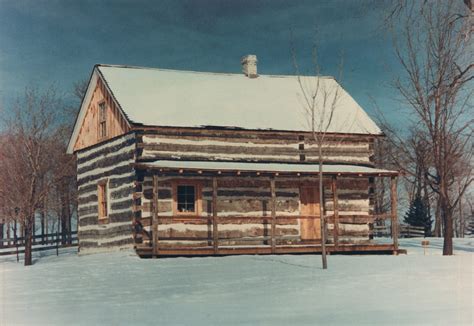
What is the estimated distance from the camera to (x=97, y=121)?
2658 cm

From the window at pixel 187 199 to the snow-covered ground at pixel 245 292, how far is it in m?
3.46

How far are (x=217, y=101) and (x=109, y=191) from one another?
5.29 metres

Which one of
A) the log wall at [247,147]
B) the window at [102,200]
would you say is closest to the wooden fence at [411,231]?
the log wall at [247,147]

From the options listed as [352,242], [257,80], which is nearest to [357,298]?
[352,242]

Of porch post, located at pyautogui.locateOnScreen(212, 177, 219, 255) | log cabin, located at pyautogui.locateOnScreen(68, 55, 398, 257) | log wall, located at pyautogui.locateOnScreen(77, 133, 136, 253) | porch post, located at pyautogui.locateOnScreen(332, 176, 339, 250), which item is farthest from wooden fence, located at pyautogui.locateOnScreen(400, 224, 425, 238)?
porch post, located at pyautogui.locateOnScreen(212, 177, 219, 255)

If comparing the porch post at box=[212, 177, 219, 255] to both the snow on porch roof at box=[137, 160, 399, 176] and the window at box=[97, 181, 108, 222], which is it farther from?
the window at box=[97, 181, 108, 222]

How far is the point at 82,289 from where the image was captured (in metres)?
14.7

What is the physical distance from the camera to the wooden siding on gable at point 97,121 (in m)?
24.7

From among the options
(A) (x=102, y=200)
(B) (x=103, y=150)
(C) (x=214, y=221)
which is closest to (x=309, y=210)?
(C) (x=214, y=221)

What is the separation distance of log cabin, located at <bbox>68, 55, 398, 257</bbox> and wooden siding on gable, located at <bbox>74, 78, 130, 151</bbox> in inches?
3.1

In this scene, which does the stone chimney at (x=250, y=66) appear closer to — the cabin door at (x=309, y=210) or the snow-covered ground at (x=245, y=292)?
the cabin door at (x=309, y=210)

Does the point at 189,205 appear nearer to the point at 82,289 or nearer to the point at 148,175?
the point at 148,175

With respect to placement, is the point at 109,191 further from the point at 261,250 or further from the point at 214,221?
the point at 261,250

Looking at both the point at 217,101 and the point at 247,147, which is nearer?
the point at 247,147
